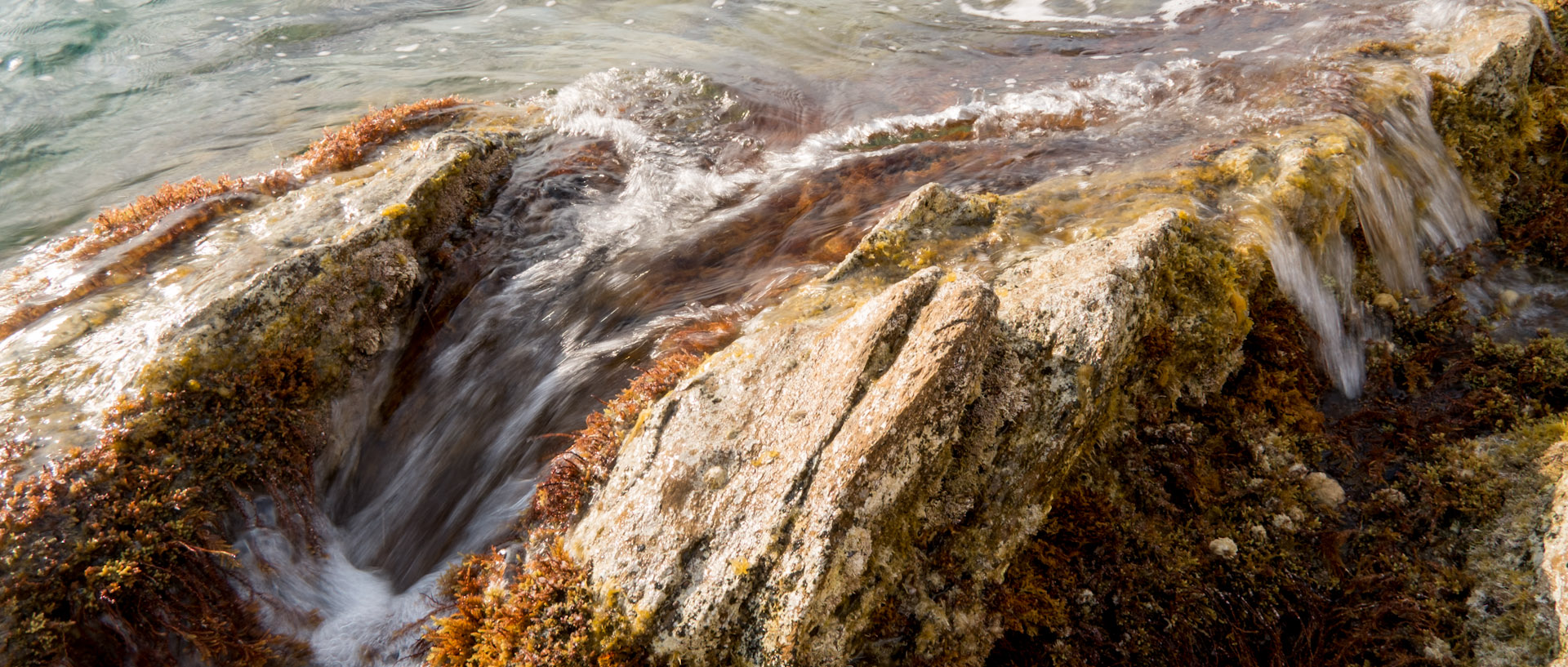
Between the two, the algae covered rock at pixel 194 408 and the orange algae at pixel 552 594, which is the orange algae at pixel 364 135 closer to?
the algae covered rock at pixel 194 408

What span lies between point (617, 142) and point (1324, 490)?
1143 cm

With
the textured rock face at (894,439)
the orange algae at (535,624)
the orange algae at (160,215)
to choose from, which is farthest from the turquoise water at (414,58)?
the orange algae at (535,624)

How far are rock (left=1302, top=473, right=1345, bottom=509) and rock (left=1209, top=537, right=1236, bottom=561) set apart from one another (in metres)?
1.16

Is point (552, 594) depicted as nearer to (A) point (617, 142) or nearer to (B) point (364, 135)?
(A) point (617, 142)

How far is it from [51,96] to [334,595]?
16.9m

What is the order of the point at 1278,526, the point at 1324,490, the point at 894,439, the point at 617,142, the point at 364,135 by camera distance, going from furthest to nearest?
the point at 617,142 < the point at 364,135 < the point at 1324,490 < the point at 1278,526 < the point at 894,439

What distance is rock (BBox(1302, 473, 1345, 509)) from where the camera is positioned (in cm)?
672

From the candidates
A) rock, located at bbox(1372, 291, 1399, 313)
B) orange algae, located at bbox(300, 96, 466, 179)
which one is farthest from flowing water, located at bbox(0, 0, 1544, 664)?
orange algae, located at bbox(300, 96, 466, 179)

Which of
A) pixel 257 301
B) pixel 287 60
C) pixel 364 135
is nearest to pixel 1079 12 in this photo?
pixel 364 135

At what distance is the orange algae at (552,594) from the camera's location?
5.35 meters

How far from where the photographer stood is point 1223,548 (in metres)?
6.32

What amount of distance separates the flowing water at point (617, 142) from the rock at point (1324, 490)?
72.3 inches

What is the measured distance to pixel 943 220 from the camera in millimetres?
8234

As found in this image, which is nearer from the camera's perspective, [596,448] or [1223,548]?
[1223,548]
